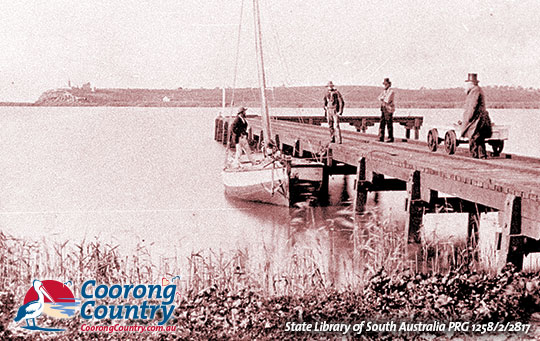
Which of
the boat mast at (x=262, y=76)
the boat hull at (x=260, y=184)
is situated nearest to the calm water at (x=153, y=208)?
the boat hull at (x=260, y=184)

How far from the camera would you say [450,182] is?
1234cm

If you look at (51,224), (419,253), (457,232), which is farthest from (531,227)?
(51,224)

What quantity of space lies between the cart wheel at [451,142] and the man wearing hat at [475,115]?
90 centimetres

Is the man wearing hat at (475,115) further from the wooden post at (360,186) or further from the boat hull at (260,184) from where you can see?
the boat hull at (260,184)

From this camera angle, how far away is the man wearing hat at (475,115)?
1423 centimetres

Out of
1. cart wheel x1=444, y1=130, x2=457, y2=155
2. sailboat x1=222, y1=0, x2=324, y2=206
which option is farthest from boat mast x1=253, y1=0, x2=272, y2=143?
cart wheel x1=444, y1=130, x2=457, y2=155

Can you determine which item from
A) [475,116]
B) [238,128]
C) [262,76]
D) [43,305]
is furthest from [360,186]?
[43,305]

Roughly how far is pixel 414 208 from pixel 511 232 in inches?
154

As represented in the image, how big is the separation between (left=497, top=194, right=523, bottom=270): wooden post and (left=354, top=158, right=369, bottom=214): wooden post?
302 inches

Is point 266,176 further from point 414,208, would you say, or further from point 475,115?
point 475,115

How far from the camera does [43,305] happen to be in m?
8.02

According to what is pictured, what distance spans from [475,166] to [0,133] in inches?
2686

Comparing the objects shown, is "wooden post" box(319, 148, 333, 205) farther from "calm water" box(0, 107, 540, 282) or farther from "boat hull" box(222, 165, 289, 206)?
"boat hull" box(222, 165, 289, 206)

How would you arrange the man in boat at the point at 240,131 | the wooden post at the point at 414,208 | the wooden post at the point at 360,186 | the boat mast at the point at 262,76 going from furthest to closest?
the boat mast at the point at 262,76 < the man in boat at the point at 240,131 < the wooden post at the point at 360,186 < the wooden post at the point at 414,208
